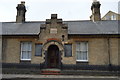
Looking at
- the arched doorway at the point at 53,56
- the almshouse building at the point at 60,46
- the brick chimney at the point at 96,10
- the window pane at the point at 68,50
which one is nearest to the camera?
the almshouse building at the point at 60,46

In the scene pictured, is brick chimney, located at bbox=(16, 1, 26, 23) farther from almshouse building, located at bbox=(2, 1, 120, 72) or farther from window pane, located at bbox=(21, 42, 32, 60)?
window pane, located at bbox=(21, 42, 32, 60)

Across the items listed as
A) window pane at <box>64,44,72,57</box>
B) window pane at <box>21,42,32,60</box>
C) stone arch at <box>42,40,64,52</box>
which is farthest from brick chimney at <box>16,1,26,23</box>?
window pane at <box>64,44,72,57</box>

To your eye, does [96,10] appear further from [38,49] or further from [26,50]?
[26,50]

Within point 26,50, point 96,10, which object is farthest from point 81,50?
point 96,10

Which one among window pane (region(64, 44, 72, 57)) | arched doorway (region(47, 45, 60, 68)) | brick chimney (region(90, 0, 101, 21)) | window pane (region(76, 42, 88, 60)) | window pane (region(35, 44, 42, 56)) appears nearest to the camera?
window pane (region(64, 44, 72, 57))

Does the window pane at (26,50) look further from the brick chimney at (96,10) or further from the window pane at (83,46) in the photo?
the brick chimney at (96,10)

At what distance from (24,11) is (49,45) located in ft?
29.0

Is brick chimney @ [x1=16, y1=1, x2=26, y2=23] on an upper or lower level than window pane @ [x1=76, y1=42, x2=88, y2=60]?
upper

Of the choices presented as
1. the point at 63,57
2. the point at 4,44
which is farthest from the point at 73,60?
the point at 4,44

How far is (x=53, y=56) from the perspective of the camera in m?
14.5

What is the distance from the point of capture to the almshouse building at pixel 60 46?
13.7 metres

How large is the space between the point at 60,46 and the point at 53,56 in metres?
1.56

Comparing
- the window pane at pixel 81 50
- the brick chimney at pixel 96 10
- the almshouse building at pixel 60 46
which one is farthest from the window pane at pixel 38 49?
the brick chimney at pixel 96 10

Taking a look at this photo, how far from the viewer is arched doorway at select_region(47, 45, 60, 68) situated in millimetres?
14266
